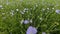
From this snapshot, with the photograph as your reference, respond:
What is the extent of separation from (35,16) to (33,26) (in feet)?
0.45

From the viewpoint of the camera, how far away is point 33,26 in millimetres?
Answer: 1770

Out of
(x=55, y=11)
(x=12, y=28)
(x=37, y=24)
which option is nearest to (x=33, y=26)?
(x=37, y=24)

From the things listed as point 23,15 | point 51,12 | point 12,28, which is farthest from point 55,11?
point 12,28

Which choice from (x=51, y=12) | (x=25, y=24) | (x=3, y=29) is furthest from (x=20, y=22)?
(x=51, y=12)

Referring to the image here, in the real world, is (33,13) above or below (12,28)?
above

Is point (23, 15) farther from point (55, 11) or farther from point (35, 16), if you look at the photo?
point (55, 11)

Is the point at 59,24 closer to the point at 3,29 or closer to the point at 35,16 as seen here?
the point at 35,16

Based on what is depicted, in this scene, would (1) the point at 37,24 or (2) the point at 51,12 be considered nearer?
(1) the point at 37,24

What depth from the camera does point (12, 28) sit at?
5.91ft

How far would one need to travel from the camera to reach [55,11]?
197cm

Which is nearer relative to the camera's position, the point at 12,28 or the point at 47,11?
the point at 12,28

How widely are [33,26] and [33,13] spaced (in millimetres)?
159

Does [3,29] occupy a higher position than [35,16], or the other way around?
[35,16]

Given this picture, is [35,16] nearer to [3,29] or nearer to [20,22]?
[20,22]
